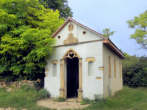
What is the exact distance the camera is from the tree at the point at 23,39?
514 inches

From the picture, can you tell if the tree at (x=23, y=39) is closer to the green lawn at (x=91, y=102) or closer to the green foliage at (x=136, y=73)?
the green lawn at (x=91, y=102)

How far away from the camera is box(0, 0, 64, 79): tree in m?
13.0

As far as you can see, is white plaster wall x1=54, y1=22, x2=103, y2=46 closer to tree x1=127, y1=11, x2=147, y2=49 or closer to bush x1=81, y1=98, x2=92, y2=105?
bush x1=81, y1=98, x2=92, y2=105

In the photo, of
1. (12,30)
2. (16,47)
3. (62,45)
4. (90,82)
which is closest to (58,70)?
(62,45)

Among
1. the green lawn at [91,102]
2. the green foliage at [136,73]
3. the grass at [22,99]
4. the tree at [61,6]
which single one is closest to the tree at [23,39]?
the grass at [22,99]

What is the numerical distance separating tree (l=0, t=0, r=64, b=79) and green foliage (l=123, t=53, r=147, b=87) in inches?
461

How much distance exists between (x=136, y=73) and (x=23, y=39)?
14.6 metres

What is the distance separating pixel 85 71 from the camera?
39.2ft

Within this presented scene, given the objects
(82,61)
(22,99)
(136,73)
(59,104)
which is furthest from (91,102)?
(136,73)

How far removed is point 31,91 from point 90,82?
4.50m

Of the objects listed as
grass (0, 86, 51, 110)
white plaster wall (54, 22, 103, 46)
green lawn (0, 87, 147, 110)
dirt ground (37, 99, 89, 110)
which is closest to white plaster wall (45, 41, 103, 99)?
white plaster wall (54, 22, 103, 46)

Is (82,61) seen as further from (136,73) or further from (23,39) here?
(136,73)

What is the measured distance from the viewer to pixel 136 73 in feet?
71.7

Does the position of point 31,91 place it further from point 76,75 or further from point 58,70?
point 76,75
